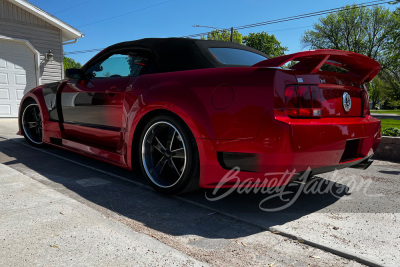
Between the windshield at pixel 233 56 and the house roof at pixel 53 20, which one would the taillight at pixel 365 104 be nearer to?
the windshield at pixel 233 56

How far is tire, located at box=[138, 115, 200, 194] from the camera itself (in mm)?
2592

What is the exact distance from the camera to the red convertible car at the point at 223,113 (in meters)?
2.22

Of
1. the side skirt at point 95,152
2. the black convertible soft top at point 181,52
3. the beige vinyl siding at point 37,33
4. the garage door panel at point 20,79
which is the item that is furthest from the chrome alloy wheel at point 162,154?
the beige vinyl siding at point 37,33

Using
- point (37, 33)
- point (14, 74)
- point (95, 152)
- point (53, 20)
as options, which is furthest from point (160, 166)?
point (53, 20)

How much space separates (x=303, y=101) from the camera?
2289mm

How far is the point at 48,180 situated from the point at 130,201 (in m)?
1.05

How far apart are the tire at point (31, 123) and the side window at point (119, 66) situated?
5.16 feet

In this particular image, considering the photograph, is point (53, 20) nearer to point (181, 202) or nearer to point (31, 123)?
point (31, 123)

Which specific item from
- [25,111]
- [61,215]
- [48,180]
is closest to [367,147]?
[61,215]

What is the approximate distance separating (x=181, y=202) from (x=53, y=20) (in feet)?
38.5

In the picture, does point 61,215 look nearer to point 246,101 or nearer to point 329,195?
point 246,101

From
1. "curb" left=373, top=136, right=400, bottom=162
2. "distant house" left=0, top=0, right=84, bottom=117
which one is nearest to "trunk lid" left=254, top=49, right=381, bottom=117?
"curb" left=373, top=136, right=400, bottom=162

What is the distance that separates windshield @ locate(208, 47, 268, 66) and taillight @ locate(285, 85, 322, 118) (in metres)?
0.74

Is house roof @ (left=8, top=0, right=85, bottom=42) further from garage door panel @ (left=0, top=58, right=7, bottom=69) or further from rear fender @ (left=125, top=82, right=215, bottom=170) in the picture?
rear fender @ (left=125, top=82, right=215, bottom=170)
